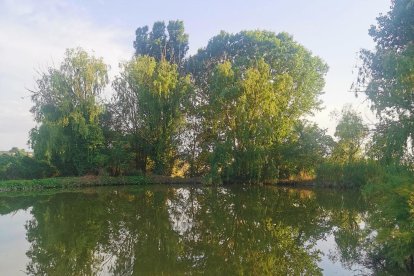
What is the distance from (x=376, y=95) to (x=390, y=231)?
3.20 meters

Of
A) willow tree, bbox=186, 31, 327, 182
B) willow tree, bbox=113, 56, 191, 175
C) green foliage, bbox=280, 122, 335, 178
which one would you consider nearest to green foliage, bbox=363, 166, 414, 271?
willow tree, bbox=186, 31, 327, 182

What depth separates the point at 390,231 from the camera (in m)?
7.43

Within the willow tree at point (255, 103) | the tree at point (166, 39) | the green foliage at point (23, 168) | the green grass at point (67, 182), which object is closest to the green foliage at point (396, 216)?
the willow tree at point (255, 103)

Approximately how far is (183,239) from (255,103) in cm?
2214

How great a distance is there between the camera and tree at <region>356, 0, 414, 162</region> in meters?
8.09

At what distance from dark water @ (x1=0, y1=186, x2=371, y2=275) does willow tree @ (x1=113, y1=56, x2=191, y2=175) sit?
17432 millimetres

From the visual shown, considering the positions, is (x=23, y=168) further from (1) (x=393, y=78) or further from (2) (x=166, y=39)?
(1) (x=393, y=78)

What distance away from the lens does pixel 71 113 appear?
109 feet

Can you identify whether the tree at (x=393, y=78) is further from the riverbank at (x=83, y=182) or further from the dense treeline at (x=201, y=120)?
the riverbank at (x=83, y=182)

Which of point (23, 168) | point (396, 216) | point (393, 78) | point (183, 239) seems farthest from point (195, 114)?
point (396, 216)

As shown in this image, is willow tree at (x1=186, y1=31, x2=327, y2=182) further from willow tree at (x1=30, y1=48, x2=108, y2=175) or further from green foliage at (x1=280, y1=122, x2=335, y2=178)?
willow tree at (x1=30, y1=48, x2=108, y2=175)

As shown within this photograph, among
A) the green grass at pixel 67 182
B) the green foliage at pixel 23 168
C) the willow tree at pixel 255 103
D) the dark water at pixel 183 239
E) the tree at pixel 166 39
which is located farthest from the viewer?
the tree at pixel 166 39

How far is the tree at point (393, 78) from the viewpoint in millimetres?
8094

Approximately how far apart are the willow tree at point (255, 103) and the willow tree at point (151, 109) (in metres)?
2.78
